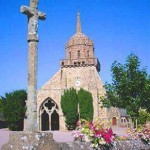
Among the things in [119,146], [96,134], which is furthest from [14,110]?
[96,134]

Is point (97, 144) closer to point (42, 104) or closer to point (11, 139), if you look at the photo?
point (11, 139)

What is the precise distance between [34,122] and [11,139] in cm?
55

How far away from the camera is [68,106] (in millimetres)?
41812

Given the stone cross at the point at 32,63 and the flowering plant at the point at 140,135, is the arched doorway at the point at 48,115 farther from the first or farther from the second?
the stone cross at the point at 32,63

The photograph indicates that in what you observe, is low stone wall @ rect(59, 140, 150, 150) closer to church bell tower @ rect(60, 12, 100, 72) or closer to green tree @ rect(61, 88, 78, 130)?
green tree @ rect(61, 88, 78, 130)

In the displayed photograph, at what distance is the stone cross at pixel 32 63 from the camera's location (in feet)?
17.9

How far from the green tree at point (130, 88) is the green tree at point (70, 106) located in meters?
12.3

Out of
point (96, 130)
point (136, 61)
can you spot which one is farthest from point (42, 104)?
point (96, 130)

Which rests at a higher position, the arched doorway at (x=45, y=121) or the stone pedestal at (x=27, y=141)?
the stone pedestal at (x=27, y=141)

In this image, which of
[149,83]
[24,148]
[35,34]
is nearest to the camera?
[24,148]

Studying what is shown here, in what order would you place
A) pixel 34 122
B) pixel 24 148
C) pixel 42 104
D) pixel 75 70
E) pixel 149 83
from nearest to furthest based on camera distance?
pixel 24 148
pixel 34 122
pixel 149 83
pixel 42 104
pixel 75 70

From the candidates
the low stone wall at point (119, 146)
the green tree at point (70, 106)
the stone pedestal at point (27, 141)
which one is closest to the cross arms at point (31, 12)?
the stone pedestal at point (27, 141)

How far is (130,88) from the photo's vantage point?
27.8 metres

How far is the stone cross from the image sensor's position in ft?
17.9
